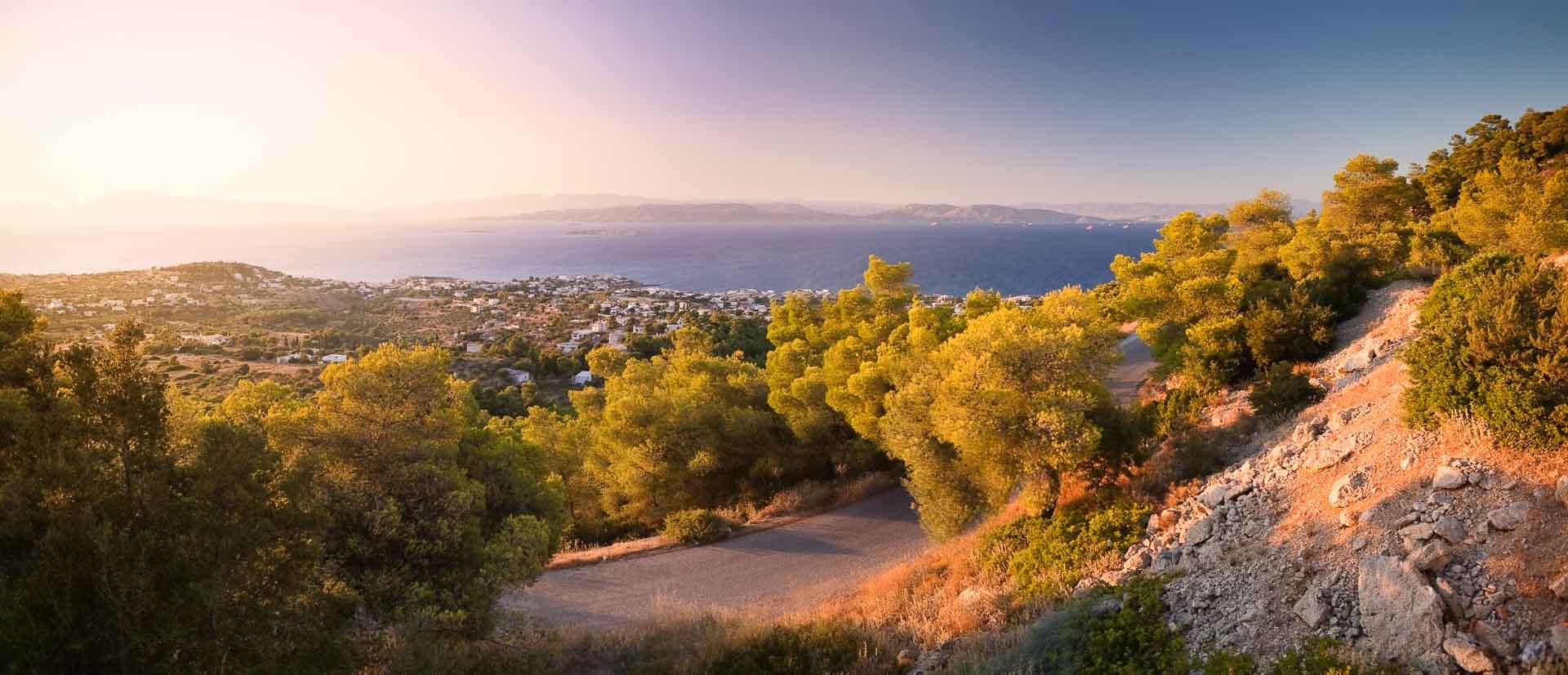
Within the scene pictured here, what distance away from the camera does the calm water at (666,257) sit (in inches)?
3061

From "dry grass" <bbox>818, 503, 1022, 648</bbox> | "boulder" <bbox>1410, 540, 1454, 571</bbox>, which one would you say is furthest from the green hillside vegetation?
"boulder" <bbox>1410, 540, 1454, 571</bbox>

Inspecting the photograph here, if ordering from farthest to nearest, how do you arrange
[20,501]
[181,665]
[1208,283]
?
[1208,283] → [181,665] → [20,501]

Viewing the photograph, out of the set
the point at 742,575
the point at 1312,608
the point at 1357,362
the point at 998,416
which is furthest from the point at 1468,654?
the point at 742,575

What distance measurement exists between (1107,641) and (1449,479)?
3.84m

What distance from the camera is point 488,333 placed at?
1997 inches

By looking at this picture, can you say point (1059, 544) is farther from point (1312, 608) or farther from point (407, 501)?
point (407, 501)

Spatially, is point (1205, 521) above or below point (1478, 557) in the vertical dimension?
below

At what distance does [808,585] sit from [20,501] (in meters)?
10.5

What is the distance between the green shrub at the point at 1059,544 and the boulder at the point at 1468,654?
13.9 ft

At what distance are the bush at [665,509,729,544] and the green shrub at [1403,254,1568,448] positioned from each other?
12.3m

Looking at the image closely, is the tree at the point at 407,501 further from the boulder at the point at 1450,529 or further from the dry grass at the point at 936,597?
the boulder at the point at 1450,529

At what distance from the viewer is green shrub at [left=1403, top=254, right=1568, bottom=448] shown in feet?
20.7

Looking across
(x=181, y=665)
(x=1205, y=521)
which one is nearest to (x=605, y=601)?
(x=181, y=665)

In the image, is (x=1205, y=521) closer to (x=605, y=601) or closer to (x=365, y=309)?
(x=605, y=601)
